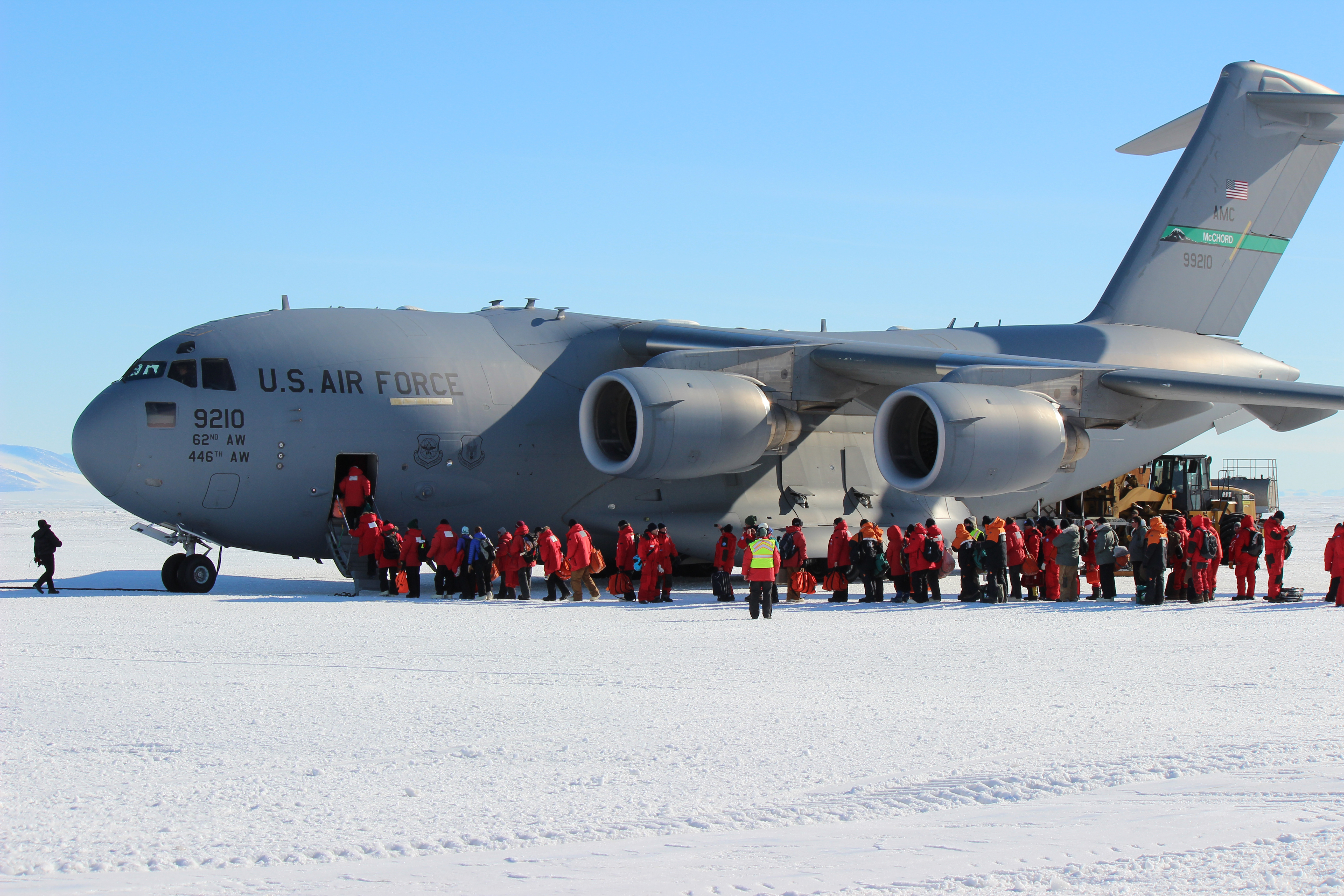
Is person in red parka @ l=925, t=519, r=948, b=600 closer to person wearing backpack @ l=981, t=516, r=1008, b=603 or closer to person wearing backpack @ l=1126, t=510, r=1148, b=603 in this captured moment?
person wearing backpack @ l=981, t=516, r=1008, b=603

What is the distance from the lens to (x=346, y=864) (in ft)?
11.5

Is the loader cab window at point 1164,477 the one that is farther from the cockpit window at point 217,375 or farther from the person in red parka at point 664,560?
the cockpit window at point 217,375

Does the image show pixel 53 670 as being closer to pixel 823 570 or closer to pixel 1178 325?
pixel 823 570

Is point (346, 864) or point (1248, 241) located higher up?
point (1248, 241)

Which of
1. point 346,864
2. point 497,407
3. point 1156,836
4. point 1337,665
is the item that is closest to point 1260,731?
point 1156,836

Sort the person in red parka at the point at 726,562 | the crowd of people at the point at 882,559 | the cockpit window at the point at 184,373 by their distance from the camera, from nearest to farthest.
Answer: the crowd of people at the point at 882,559, the person in red parka at the point at 726,562, the cockpit window at the point at 184,373

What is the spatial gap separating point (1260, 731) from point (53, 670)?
5.77m

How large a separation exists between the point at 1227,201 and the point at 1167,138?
2.59 m

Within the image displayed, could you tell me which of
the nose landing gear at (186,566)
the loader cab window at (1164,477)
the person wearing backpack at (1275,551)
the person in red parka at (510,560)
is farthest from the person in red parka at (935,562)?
the loader cab window at (1164,477)

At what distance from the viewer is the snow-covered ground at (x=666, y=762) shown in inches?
137

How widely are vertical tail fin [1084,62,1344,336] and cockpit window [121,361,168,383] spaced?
11.2 meters

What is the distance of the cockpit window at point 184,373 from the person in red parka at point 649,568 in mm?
4435

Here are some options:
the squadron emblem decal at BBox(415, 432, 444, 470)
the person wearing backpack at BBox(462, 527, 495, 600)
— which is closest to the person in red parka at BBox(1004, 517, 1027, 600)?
the person wearing backpack at BBox(462, 527, 495, 600)

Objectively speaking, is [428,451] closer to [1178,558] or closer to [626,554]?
[626,554]
